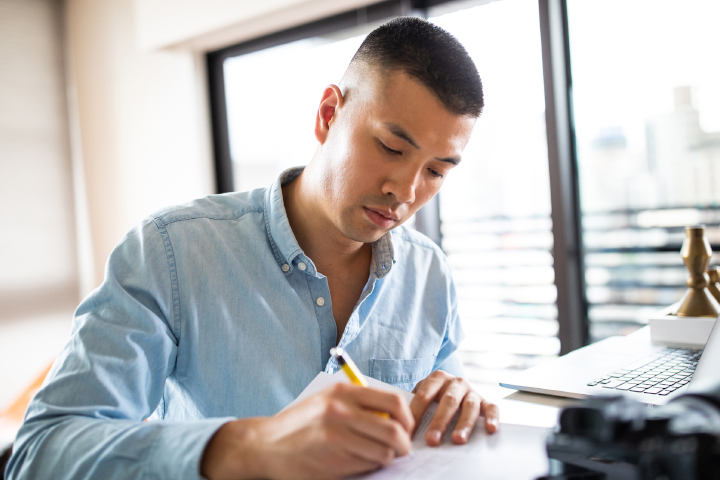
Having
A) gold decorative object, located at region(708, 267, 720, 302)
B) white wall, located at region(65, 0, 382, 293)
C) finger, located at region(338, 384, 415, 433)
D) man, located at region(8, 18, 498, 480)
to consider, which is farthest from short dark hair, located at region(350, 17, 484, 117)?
white wall, located at region(65, 0, 382, 293)

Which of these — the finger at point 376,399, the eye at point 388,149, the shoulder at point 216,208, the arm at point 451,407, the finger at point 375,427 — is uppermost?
the eye at point 388,149

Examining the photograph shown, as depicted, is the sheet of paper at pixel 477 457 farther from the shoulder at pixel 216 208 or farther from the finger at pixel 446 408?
the shoulder at pixel 216 208

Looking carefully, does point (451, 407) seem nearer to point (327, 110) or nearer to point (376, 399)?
point (376, 399)

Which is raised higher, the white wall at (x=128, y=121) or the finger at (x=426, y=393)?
the white wall at (x=128, y=121)

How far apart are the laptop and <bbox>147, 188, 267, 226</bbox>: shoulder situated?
63cm

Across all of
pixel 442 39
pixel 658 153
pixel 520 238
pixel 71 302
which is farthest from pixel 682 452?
pixel 71 302

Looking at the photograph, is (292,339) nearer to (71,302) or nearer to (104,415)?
(104,415)

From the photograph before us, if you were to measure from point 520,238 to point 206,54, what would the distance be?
210cm

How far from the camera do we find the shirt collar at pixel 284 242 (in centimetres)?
110

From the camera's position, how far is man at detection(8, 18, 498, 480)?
72cm

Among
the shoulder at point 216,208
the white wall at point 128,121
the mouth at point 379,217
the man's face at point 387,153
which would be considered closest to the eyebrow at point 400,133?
the man's face at point 387,153

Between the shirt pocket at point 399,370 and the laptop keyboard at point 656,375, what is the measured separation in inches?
14.0

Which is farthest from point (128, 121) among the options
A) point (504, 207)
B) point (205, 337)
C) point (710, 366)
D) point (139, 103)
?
point (710, 366)

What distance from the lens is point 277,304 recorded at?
1.08 metres
